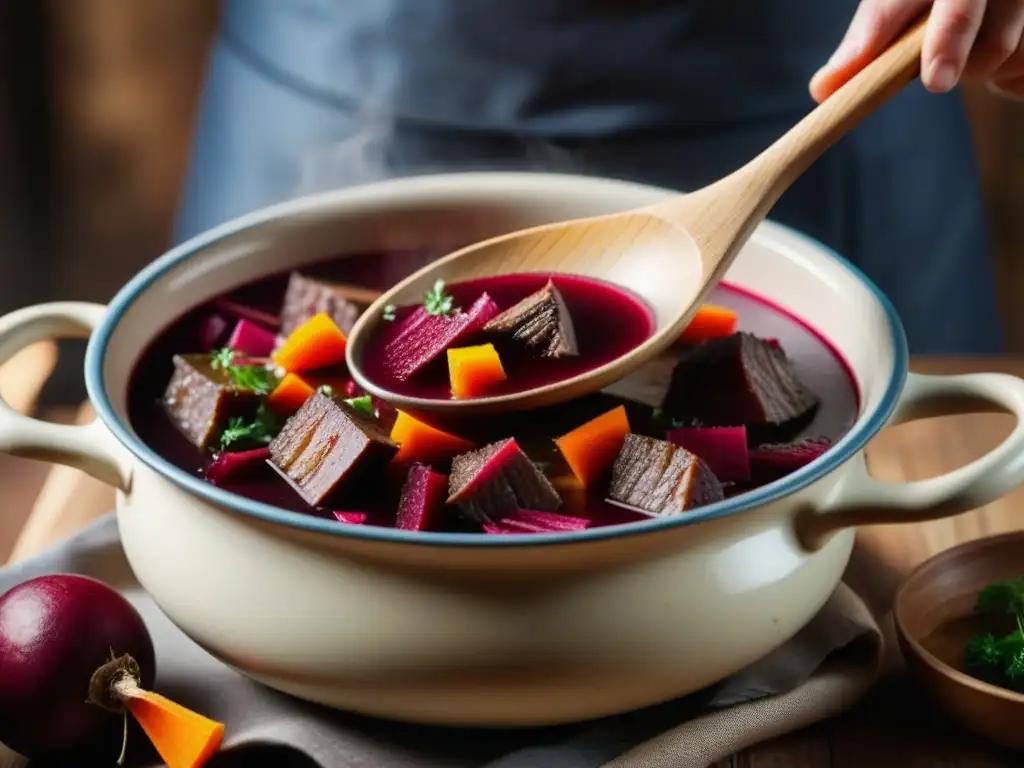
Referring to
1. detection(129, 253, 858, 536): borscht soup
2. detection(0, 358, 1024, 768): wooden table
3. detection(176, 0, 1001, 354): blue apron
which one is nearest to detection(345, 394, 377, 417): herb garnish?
detection(129, 253, 858, 536): borscht soup

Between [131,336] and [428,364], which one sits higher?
[428,364]

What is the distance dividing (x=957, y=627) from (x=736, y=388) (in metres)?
0.43

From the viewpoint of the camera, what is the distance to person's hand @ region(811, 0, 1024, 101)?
1963mm

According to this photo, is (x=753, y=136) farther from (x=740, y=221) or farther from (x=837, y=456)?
(x=837, y=456)

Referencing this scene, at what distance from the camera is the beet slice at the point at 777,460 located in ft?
6.11

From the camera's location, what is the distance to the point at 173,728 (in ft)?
5.38

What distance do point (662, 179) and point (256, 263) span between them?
1.10 m

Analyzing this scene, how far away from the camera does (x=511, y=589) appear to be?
1538mm

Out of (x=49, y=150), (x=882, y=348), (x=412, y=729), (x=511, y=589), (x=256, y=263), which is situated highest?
(x=882, y=348)

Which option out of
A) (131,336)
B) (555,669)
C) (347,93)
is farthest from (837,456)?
(347,93)

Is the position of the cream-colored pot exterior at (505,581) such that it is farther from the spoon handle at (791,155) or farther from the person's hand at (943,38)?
the person's hand at (943,38)

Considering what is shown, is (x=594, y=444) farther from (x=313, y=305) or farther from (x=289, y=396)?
(x=313, y=305)

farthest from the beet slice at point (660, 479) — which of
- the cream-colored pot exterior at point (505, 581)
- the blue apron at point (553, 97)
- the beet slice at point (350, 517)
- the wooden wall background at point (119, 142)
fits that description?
the wooden wall background at point (119, 142)

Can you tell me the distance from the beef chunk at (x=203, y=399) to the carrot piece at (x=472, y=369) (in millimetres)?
292
